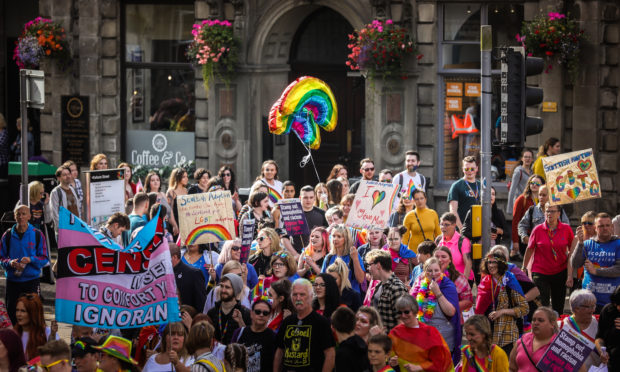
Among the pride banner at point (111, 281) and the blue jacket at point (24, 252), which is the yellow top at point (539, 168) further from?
the pride banner at point (111, 281)


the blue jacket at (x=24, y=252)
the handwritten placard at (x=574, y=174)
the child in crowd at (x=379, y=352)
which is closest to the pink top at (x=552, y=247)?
the handwritten placard at (x=574, y=174)

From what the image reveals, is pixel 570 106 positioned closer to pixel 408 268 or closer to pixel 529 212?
pixel 529 212

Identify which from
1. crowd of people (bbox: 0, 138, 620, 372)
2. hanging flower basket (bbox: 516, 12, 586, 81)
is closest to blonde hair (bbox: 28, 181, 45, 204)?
crowd of people (bbox: 0, 138, 620, 372)

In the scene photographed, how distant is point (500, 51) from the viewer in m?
10.8

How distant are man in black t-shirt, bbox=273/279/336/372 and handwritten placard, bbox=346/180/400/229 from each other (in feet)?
12.2

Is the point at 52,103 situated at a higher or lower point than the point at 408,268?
higher

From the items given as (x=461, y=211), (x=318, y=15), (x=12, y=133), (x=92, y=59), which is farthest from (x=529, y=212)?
(x=12, y=133)

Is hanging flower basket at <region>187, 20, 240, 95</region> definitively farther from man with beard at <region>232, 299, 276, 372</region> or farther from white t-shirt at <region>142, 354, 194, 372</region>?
white t-shirt at <region>142, 354, 194, 372</region>

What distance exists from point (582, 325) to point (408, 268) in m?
2.39

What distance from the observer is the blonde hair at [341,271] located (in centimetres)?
1059

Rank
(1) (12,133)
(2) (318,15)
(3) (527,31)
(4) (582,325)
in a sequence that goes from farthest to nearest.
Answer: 1. (1) (12,133)
2. (2) (318,15)
3. (3) (527,31)
4. (4) (582,325)

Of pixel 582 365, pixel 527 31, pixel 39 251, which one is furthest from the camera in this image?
pixel 527 31

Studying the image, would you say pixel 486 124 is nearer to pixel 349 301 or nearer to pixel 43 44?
pixel 349 301

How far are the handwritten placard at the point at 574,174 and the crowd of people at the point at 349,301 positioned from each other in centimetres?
33
